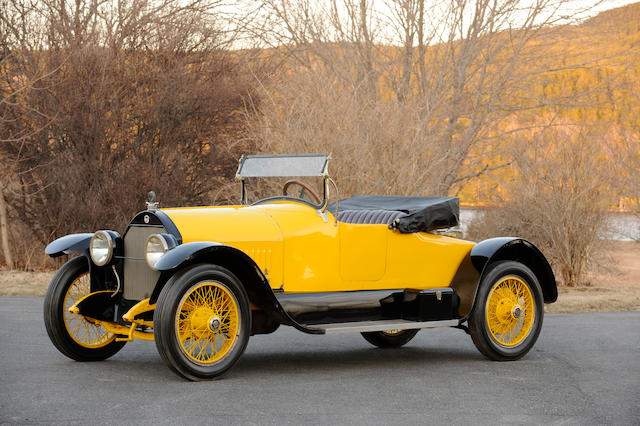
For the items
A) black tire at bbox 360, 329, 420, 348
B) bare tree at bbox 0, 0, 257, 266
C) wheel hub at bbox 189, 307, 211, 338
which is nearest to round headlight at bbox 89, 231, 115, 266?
wheel hub at bbox 189, 307, 211, 338

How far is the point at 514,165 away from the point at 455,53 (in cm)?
456

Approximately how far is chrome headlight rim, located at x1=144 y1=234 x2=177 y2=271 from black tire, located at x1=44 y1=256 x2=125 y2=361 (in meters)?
0.98

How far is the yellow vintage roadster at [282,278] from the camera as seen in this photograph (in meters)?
6.27

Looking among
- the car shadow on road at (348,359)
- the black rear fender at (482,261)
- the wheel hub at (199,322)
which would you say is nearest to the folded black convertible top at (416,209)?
the black rear fender at (482,261)

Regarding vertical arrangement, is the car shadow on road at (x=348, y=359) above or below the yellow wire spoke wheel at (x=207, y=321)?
below

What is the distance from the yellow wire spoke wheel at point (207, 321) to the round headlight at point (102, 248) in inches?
39.7

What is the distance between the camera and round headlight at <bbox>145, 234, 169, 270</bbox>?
6.38 metres

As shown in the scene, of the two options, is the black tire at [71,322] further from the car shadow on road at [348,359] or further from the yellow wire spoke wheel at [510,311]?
the yellow wire spoke wheel at [510,311]

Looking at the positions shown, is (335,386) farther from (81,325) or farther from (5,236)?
(5,236)

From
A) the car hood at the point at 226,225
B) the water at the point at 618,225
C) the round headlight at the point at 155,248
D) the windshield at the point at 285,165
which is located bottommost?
the water at the point at 618,225

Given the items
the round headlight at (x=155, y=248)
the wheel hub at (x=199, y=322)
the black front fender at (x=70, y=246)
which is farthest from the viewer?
the black front fender at (x=70, y=246)

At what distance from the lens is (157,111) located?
17875mm

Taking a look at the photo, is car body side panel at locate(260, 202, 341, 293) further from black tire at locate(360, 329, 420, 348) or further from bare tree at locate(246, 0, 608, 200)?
bare tree at locate(246, 0, 608, 200)

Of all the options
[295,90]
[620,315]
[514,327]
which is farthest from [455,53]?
[514,327]
